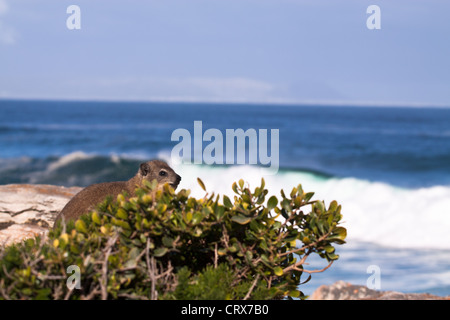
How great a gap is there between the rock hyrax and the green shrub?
2.52ft

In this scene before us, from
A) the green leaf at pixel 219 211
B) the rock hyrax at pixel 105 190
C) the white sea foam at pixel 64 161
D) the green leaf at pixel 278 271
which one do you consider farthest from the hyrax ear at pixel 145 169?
the white sea foam at pixel 64 161

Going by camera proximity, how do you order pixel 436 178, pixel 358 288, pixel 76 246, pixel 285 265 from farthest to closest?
pixel 436 178 → pixel 358 288 → pixel 285 265 → pixel 76 246

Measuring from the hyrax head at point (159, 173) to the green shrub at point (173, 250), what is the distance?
201 centimetres

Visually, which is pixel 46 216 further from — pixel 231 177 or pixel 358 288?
pixel 231 177

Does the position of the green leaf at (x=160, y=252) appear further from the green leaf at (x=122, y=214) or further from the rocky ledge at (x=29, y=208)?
the rocky ledge at (x=29, y=208)

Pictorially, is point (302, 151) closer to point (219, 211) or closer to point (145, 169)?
point (145, 169)

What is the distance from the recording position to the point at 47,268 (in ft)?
10.2

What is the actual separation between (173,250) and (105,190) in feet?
6.67

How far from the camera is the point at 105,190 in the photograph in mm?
5270

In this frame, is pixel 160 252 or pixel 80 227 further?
pixel 80 227

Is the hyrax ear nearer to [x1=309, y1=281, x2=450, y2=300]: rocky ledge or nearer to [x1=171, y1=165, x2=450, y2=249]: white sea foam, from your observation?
[x1=309, y1=281, x2=450, y2=300]: rocky ledge

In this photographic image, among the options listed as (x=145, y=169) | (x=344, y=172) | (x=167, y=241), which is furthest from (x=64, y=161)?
(x=167, y=241)
